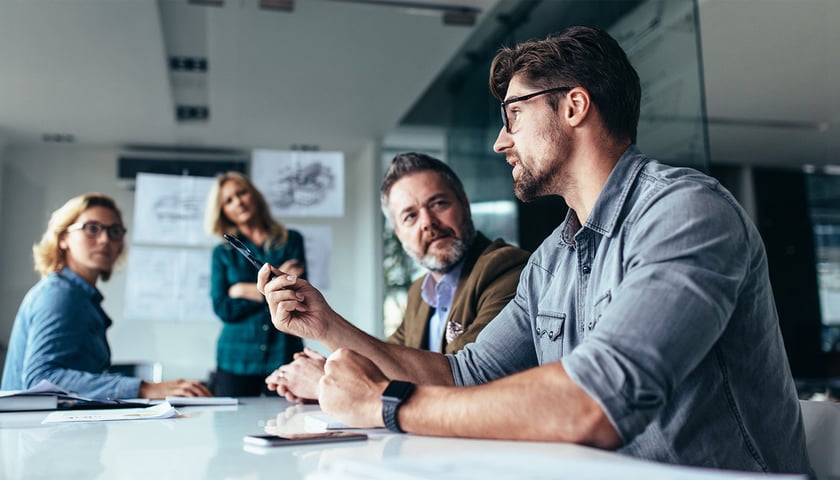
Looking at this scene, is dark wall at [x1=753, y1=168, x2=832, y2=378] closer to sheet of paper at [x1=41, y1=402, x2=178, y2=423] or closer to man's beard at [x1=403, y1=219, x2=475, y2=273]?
man's beard at [x1=403, y1=219, x2=475, y2=273]

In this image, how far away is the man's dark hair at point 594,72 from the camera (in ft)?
4.64

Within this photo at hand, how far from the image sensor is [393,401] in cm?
103

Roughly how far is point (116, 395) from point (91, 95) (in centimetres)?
212

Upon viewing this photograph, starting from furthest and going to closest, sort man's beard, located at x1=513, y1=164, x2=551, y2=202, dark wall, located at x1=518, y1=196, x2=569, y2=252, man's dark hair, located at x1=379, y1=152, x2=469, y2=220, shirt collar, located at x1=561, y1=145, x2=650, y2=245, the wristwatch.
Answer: dark wall, located at x1=518, y1=196, x2=569, y2=252 → man's dark hair, located at x1=379, y1=152, x2=469, y2=220 → man's beard, located at x1=513, y1=164, x2=551, y2=202 → shirt collar, located at x1=561, y1=145, x2=650, y2=245 → the wristwatch

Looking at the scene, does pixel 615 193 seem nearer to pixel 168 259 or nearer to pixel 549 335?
pixel 549 335

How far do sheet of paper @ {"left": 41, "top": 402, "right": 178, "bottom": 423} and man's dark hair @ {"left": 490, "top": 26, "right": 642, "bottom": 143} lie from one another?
1.01 meters

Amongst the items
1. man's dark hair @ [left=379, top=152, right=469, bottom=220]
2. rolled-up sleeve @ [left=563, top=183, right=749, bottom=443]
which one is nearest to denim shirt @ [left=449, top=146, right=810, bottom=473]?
rolled-up sleeve @ [left=563, top=183, right=749, bottom=443]

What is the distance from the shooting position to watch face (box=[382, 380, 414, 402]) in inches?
40.8

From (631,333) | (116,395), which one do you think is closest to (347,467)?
(631,333)

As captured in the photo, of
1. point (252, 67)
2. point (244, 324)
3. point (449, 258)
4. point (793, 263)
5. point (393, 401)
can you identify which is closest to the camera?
point (393, 401)

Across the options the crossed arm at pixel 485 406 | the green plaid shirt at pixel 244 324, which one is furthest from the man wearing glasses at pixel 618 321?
the green plaid shirt at pixel 244 324

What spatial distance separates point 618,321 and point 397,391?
33cm

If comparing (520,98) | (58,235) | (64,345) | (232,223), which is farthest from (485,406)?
(232,223)

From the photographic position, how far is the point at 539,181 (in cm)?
148
